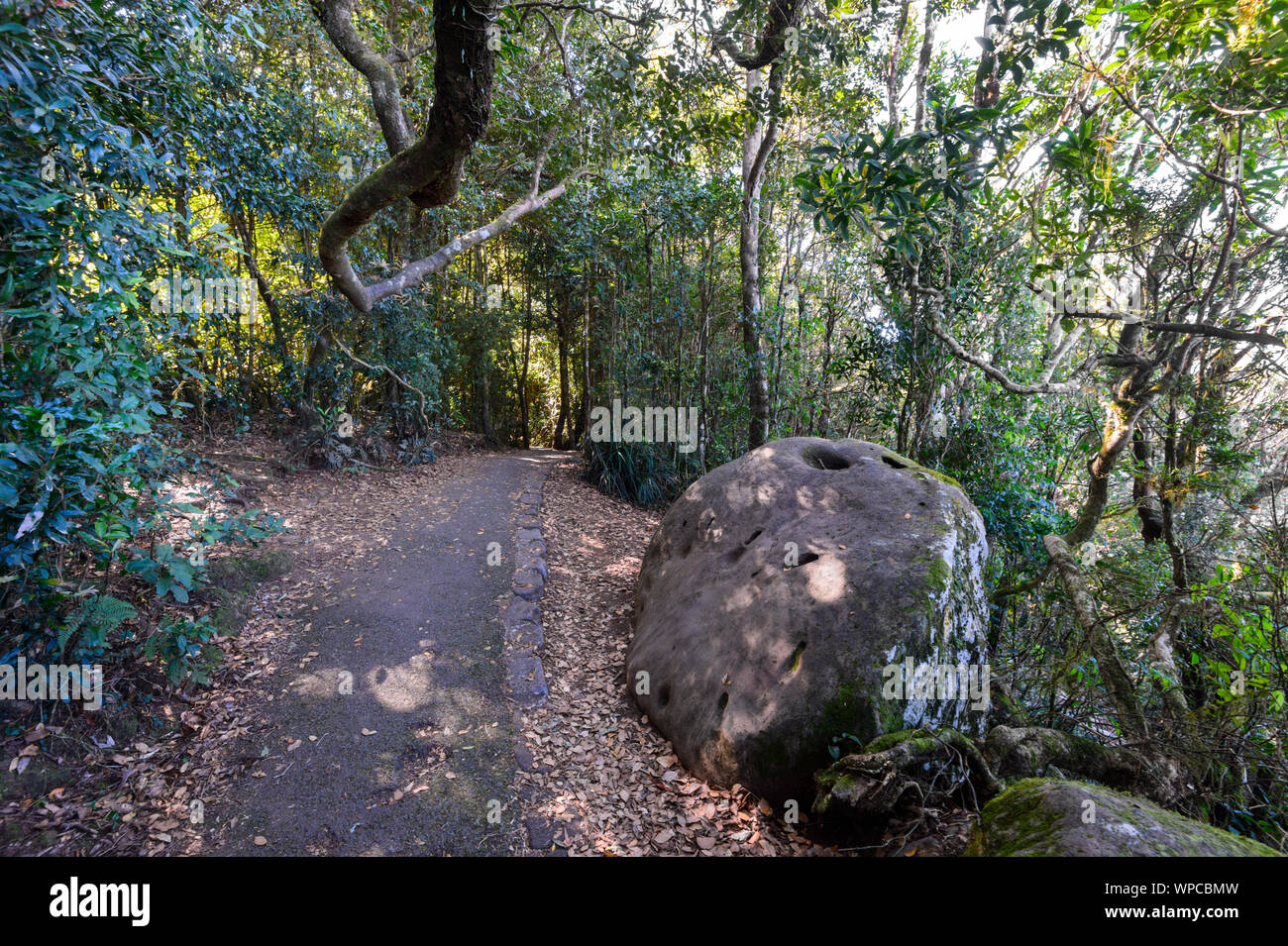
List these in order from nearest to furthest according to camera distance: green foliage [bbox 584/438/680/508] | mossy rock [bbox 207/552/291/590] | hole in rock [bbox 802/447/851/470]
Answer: mossy rock [bbox 207/552/291/590] < hole in rock [bbox 802/447/851/470] < green foliage [bbox 584/438/680/508]

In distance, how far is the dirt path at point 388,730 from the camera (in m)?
2.51

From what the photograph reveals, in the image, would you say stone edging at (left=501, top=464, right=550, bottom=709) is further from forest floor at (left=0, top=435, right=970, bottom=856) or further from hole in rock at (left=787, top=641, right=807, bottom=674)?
hole in rock at (left=787, top=641, right=807, bottom=674)

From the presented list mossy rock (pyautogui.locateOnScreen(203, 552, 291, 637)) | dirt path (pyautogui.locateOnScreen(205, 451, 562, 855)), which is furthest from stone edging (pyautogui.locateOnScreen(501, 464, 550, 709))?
mossy rock (pyautogui.locateOnScreen(203, 552, 291, 637))

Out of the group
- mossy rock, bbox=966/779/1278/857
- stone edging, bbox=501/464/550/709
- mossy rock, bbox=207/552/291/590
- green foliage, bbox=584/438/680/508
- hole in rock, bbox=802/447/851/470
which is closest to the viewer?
mossy rock, bbox=966/779/1278/857

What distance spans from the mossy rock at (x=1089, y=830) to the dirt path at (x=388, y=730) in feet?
6.95

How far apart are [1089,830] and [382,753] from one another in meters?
3.22

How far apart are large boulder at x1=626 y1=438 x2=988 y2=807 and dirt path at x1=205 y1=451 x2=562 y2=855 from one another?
112 cm

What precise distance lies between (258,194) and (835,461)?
6850 millimetres

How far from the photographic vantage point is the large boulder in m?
2.61

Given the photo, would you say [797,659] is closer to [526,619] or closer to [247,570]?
[526,619]

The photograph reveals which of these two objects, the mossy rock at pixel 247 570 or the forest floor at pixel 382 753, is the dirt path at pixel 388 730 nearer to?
the forest floor at pixel 382 753

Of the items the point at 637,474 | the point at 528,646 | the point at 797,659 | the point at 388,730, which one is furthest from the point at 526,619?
the point at 637,474

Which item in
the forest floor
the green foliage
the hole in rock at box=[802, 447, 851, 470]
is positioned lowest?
the forest floor

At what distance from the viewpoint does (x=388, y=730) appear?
3123mm
